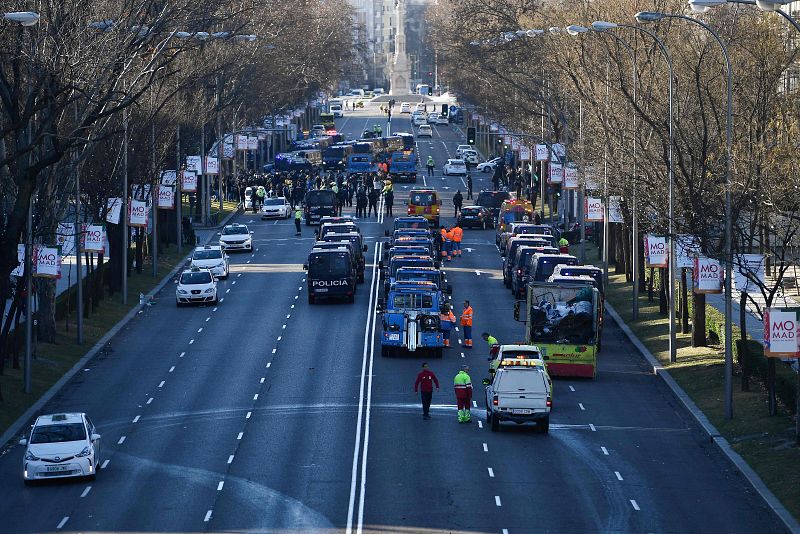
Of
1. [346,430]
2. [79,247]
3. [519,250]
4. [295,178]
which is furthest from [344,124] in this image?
[346,430]

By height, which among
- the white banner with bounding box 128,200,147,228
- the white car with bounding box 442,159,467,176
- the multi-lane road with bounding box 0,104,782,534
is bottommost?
the multi-lane road with bounding box 0,104,782,534

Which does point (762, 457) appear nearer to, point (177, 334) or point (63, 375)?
point (63, 375)

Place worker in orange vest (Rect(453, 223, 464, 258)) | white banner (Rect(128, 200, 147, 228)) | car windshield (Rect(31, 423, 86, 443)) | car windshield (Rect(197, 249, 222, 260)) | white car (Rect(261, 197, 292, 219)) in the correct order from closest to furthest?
car windshield (Rect(31, 423, 86, 443))
white banner (Rect(128, 200, 147, 228))
car windshield (Rect(197, 249, 222, 260))
worker in orange vest (Rect(453, 223, 464, 258))
white car (Rect(261, 197, 292, 219))

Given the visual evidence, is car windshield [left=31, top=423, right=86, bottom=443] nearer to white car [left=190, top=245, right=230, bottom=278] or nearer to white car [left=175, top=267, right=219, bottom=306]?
white car [left=175, top=267, right=219, bottom=306]

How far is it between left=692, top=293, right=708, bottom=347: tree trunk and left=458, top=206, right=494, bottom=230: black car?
129 ft

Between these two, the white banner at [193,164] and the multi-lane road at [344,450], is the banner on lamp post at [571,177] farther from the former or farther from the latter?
the white banner at [193,164]

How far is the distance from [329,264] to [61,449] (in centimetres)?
2734

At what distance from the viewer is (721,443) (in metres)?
35.8

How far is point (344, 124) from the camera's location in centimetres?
18288

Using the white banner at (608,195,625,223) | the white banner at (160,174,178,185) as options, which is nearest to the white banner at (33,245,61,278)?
the white banner at (608,195,625,223)

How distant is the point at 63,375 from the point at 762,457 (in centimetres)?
2058

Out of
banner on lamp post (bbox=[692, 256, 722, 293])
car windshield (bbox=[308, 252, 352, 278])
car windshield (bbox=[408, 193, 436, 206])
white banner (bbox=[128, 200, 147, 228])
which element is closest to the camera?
banner on lamp post (bbox=[692, 256, 722, 293])

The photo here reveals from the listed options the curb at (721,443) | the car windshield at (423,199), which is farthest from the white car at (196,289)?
the car windshield at (423,199)

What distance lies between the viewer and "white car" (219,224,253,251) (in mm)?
76062
